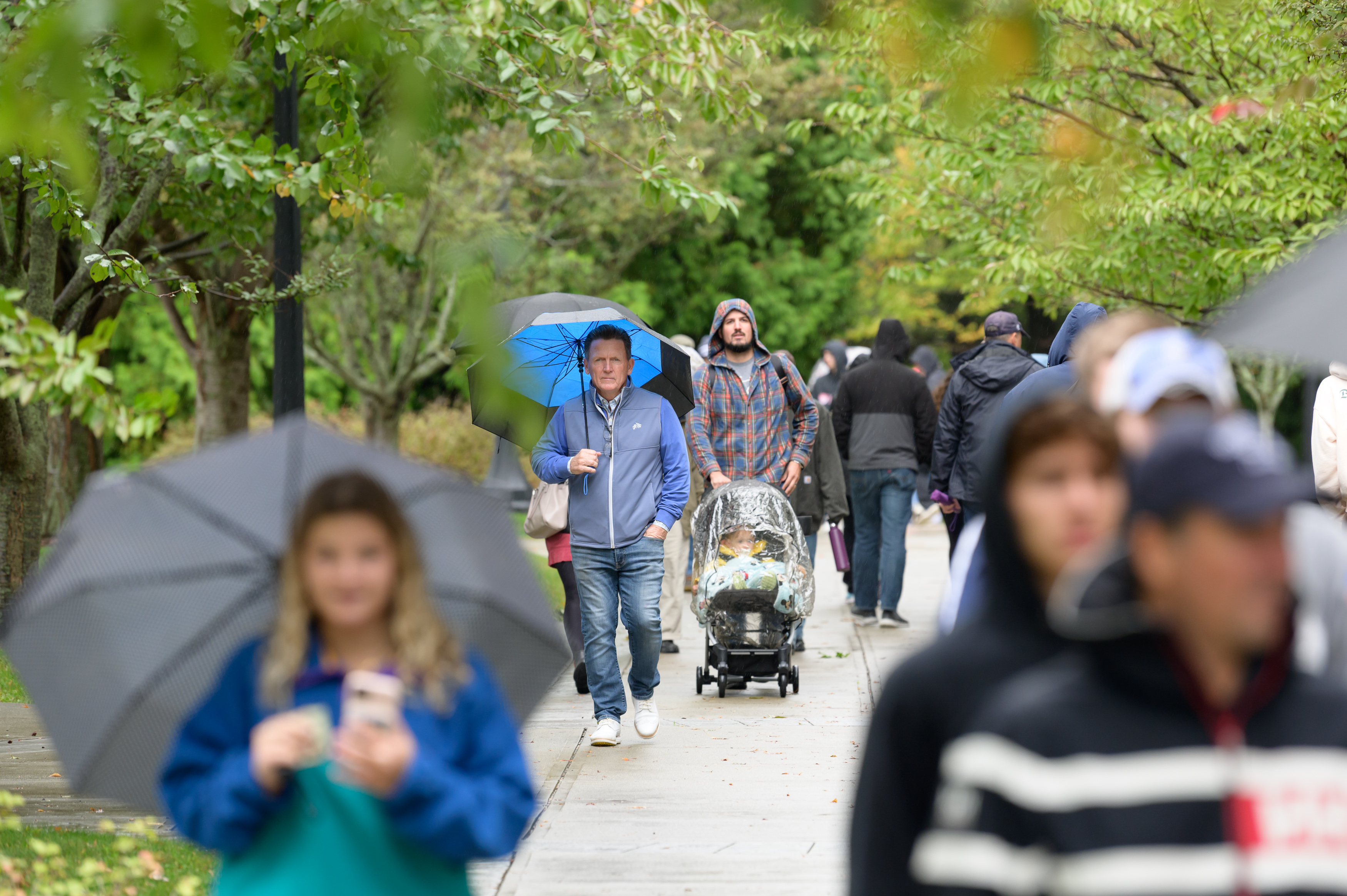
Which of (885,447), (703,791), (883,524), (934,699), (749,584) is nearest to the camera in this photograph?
(934,699)

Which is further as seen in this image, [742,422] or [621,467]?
[742,422]

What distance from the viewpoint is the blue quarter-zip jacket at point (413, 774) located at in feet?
8.13

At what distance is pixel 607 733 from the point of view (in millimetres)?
7613

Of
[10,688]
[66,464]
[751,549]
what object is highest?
[751,549]

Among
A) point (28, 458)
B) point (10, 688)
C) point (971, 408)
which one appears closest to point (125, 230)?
point (28, 458)

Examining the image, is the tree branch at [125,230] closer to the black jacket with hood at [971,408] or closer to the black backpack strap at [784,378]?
the black backpack strap at [784,378]

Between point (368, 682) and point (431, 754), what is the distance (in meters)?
0.18

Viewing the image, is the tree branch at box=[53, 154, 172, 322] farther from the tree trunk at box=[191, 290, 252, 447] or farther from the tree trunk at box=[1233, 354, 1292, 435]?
the tree trunk at box=[1233, 354, 1292, 435]

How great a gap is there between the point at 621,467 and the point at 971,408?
8.45 feet

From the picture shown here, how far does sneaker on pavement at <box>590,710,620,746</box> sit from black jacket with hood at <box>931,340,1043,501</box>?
8.49 feet

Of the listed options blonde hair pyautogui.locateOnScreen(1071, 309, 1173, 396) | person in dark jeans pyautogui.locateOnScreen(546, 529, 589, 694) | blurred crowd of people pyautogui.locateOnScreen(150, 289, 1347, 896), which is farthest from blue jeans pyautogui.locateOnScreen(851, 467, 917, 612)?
blonde hair pyautogui.locateOnScreen(1071, 309, 1173, 396)

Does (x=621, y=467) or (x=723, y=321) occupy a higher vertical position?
(x=723, y=321)

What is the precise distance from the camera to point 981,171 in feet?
48.2

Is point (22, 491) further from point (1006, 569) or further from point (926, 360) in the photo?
point (926, 360)
